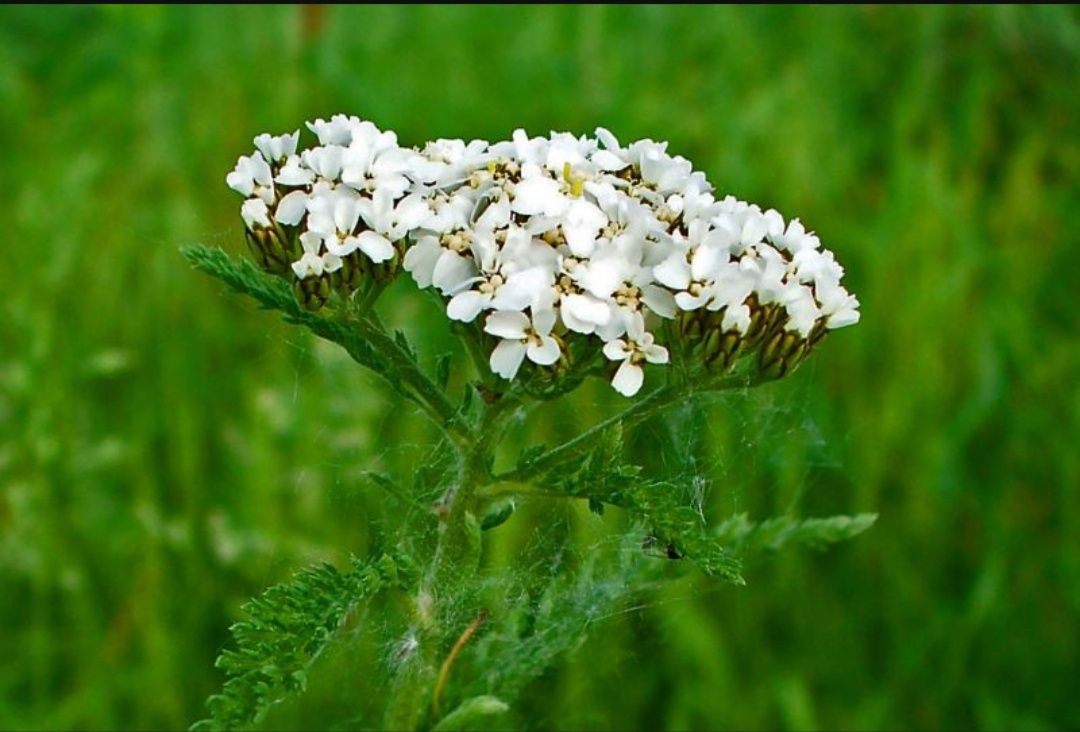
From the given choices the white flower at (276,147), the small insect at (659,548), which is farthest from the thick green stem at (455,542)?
the white flower at (276,147)

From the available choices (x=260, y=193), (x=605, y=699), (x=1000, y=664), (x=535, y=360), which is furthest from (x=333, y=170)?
(x=1000, y=664)

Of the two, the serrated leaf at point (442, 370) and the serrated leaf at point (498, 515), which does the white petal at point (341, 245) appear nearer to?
the serrated leaf at point (442, 370)

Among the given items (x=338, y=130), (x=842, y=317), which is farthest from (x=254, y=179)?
(x=842, y=317)

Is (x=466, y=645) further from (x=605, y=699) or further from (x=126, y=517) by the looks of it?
(x=126, y=517)

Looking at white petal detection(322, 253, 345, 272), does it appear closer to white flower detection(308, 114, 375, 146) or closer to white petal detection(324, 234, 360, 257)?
white petal detection(324, 234, 360, 257)

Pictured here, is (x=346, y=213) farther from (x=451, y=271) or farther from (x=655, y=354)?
(x=655, y=354)

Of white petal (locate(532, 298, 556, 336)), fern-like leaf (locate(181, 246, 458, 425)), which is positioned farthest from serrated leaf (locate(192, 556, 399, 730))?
white petal (locate(532, 298, 556, 336))
